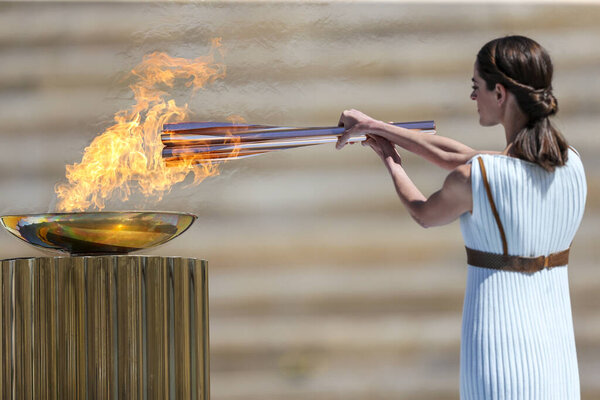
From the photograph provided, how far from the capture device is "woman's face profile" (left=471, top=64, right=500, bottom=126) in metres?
1.82

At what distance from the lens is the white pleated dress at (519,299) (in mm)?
1686

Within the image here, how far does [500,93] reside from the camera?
5.90ft

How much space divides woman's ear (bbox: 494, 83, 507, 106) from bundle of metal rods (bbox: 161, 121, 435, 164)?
49 centimetres

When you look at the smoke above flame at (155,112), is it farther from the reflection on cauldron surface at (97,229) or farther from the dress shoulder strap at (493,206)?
the dress shoulder strap at (493,206)

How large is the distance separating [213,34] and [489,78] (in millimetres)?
2023

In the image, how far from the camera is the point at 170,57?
354 cm

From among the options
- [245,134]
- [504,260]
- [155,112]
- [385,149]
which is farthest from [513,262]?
[155,112]

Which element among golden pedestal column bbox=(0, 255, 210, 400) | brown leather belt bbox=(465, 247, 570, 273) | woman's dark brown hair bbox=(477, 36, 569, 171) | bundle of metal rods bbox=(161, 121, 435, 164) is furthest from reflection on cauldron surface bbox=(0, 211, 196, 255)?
woman's dark brown hair bbox=(477, 36, 569, 171)

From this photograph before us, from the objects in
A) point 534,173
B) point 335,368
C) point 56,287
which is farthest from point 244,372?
point 534,173

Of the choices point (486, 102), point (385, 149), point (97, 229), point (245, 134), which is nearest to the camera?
point (486, 102)

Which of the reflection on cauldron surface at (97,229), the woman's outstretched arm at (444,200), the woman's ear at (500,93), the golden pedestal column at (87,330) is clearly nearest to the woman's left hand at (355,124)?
the woman's outstretched arm at (444,200)

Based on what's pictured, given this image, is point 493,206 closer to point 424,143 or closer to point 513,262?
point 513,262

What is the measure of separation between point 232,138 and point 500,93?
0.88 metres

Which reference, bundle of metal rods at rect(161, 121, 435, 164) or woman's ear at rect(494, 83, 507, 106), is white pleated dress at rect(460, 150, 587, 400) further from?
bundle of metal rods at rect(161, 121, 435, 164)
